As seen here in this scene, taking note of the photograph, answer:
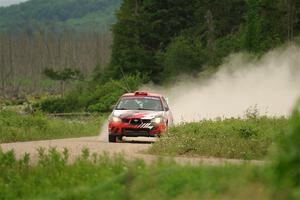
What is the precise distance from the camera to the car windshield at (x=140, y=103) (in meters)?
29.5

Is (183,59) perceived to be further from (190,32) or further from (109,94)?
(190,32)

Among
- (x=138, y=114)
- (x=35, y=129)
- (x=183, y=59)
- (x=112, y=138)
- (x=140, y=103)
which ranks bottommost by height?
(x=35, y=129)

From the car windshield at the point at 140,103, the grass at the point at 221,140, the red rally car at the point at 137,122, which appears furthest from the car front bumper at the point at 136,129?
the grass at the point at 221,140

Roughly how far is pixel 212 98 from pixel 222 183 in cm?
4479

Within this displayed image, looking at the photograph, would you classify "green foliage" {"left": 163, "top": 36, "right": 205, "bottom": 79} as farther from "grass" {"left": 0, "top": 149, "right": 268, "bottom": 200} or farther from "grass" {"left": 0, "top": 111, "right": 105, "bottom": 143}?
"grass" {"left": 0, "top": 149, "right": 268, "bottom": 200}

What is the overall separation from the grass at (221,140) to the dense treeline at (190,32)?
46636 millimetres

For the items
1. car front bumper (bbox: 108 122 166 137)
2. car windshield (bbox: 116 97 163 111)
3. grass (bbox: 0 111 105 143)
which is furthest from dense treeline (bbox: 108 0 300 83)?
car front bumper (bbox: 108 122 166 137)

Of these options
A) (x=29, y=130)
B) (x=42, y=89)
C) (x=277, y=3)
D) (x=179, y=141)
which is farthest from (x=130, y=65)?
(x=42, y=89)

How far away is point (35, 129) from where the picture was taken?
35156mm

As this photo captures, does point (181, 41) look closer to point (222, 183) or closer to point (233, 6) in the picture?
point (233, 6)

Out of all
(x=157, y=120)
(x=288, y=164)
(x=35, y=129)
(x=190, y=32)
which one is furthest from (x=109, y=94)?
(x=288, y=164)

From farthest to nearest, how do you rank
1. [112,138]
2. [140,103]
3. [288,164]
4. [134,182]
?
[140,103]
[112,138]
[134,182]
[288,164]

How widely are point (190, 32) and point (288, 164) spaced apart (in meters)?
85.3

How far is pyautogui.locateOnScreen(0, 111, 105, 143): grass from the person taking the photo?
32562 millimetres
